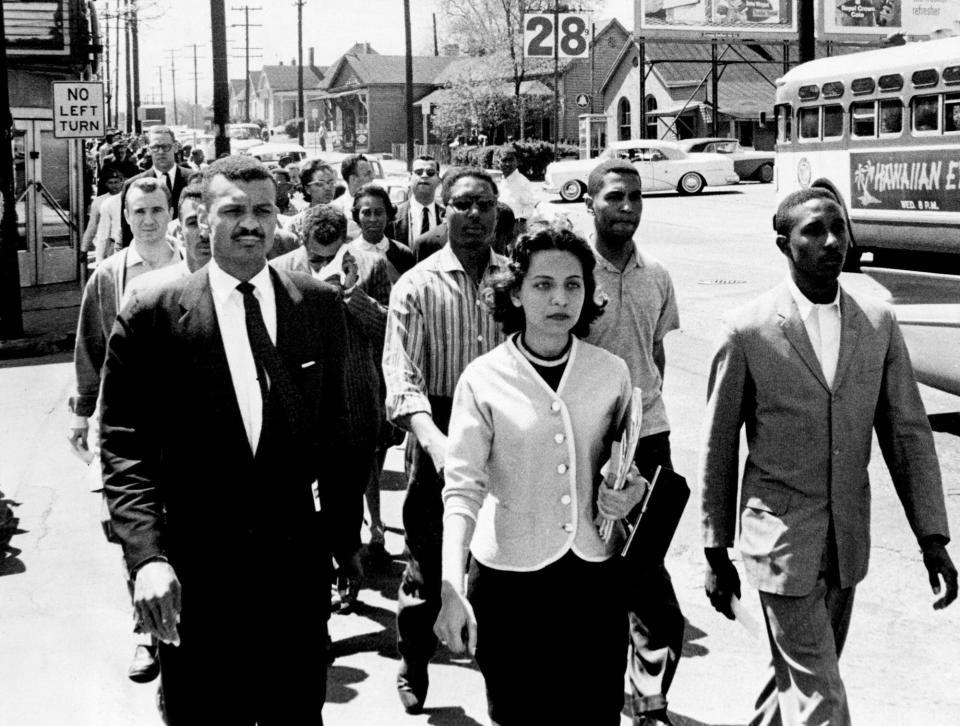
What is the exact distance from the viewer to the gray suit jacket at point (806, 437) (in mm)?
3891

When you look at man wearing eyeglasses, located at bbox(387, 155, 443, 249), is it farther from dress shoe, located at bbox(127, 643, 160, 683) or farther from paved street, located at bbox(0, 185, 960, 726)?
dress shoe, located at bbox(127, 643, 160, 683)

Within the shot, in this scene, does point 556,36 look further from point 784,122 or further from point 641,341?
point 641,341

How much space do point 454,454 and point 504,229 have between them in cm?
424

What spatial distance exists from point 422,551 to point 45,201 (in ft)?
63.7

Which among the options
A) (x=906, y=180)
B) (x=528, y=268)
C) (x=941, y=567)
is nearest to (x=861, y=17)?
(x=906, y=180)

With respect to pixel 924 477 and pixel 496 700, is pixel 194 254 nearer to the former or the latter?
pixel 496 700

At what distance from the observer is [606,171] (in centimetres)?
536

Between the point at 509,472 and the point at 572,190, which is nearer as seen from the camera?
the point at 509,472

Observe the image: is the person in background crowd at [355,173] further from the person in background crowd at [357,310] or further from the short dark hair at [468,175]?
the short dark hair at [468,175]

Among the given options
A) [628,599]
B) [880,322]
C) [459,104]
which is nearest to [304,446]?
[628,599]

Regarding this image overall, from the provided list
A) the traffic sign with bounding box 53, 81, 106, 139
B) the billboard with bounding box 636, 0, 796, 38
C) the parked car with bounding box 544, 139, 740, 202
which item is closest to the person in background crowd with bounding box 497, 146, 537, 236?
the traffic sign with bounding box 53, 81, 106, 139

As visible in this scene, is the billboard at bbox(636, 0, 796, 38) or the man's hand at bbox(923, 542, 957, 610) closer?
the man's hand at bbox(923, 542, 957, 610)

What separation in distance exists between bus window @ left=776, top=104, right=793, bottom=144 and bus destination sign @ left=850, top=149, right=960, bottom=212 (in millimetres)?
2282

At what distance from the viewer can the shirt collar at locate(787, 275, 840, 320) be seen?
3.99 metres
